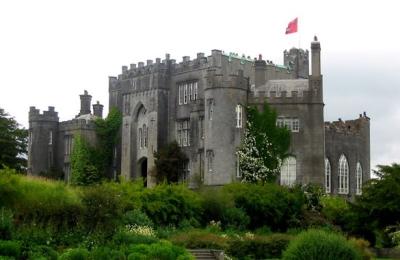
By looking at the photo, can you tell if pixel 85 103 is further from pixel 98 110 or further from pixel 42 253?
pixel 42 253

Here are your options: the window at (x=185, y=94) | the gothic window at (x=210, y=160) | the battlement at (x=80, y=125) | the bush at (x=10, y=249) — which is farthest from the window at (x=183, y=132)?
the bush at (x=10, y=249)

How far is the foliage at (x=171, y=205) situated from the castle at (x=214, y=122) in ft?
36.4

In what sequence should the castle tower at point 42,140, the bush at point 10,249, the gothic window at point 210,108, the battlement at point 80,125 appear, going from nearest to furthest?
the bush at point 10,249, the gothic window at point 210,108, the battlement at point 80,125, the castle tower at point 42,140

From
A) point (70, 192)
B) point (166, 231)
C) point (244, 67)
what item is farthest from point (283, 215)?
point (244, 67)

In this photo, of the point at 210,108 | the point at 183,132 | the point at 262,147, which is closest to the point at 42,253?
the point at 262,147

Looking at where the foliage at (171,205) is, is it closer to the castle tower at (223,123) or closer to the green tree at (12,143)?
the castle tower at (223,123)

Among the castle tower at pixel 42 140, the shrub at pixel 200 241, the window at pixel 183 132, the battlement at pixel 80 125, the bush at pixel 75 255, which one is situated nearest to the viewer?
the bush at pixel 75 255

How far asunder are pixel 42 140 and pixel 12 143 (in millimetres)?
5394

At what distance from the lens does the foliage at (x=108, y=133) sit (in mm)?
69062

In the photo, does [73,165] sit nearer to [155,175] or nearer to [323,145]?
[155,175]

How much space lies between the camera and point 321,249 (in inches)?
1054

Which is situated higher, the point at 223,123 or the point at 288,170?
the point at 223,123

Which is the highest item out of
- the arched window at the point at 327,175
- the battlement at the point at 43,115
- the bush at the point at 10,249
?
the battlement at the point at 43,115

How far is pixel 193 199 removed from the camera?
44.0 metres
